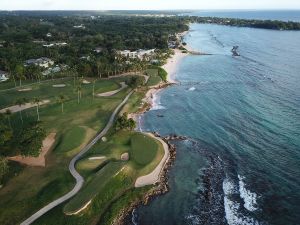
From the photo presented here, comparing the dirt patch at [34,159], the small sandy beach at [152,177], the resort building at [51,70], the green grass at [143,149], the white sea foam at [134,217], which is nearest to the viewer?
the white sea foam at [134,217]

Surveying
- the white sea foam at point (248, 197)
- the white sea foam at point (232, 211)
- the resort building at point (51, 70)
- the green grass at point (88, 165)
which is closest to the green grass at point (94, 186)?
the green grass at point (88, 165)

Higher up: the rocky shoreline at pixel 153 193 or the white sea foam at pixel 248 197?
the white sea foam at pixel 248 197

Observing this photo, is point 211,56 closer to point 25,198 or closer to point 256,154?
point 256,154

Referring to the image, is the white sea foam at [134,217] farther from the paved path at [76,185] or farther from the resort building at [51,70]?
the resort building at [51,70]

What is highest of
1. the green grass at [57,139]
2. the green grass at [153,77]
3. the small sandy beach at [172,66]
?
the green grass at [57,139]

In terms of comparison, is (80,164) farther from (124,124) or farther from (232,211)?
(232,211)

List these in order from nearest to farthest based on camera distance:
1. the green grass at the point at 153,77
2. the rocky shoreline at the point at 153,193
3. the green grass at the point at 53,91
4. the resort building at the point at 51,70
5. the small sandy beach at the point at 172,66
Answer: the rocky shoreline at the point at 153,193 → the green grass at the point at 53,91 → the green grass at the point at 153,77 → the resort building at the point at 51,70 → the small sandy beach at the point at 172,66

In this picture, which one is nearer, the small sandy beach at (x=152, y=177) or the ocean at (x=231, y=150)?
the ocean at (x=231, y=150)
